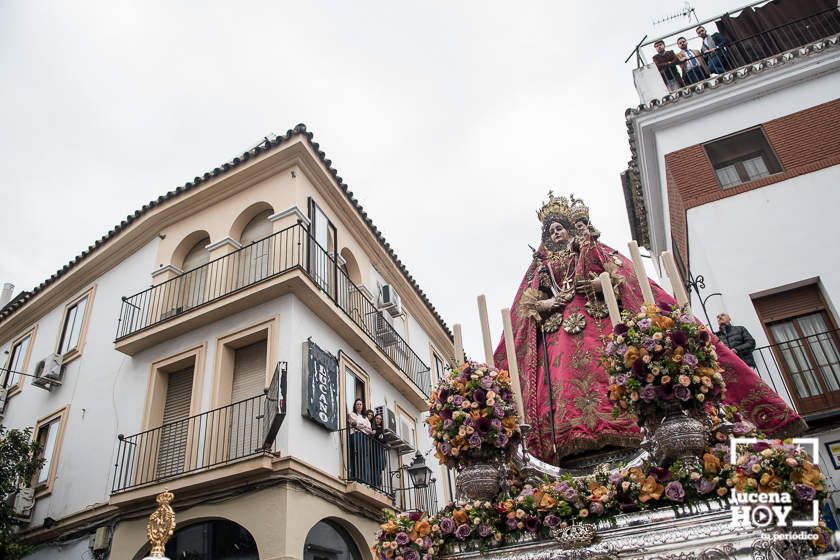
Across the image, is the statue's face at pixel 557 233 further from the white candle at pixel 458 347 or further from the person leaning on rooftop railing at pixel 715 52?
the person leaning on rooftop railing at pixel 715 52

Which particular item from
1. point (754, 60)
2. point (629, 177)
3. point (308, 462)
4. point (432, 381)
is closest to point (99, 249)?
point (308, 462)

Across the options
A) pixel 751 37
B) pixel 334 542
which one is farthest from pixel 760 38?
pixel 334 542

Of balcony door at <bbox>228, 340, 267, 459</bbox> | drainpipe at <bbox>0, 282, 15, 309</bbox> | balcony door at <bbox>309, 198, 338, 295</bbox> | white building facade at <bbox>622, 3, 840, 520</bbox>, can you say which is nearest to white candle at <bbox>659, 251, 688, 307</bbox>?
white building facade at <bbox>622, 3, 840, 520</bbox>

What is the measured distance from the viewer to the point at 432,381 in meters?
17.8

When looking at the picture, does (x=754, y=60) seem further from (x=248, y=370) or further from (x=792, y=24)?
(x=248, y=370)

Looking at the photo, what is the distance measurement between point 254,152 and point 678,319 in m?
10.7

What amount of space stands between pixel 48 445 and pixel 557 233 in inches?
501

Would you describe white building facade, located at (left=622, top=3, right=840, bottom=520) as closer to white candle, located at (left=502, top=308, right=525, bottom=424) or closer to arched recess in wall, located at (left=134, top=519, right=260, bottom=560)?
white candle, located at (left=502, top=308, right=525, bottom=424)

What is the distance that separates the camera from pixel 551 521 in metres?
3.16

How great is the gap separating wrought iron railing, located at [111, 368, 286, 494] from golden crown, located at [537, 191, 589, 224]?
5.45 metres

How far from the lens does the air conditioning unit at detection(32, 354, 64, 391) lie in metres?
13.3

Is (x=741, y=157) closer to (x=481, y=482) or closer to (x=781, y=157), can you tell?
(x=781, y=157)

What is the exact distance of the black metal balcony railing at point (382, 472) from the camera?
11078 millimetres

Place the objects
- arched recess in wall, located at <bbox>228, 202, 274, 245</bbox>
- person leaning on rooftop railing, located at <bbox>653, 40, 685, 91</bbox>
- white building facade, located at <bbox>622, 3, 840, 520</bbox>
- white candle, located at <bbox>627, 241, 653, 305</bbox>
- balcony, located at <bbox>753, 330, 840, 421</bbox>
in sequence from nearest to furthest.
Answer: white candle, located at <bbox>627, 241, 653, 305</bbox>, balcony, located at <bbox>753, 330, 840, 421</bbox>, white building facade, located at <bbox>622, 3, 840, 520</bbox>, person leaning on rooftop railing, located at <bbox>653, 40, 685, 91</bbox>, arched recess in wall, located at <bbox>228, 202, 274, 245</bbox>
